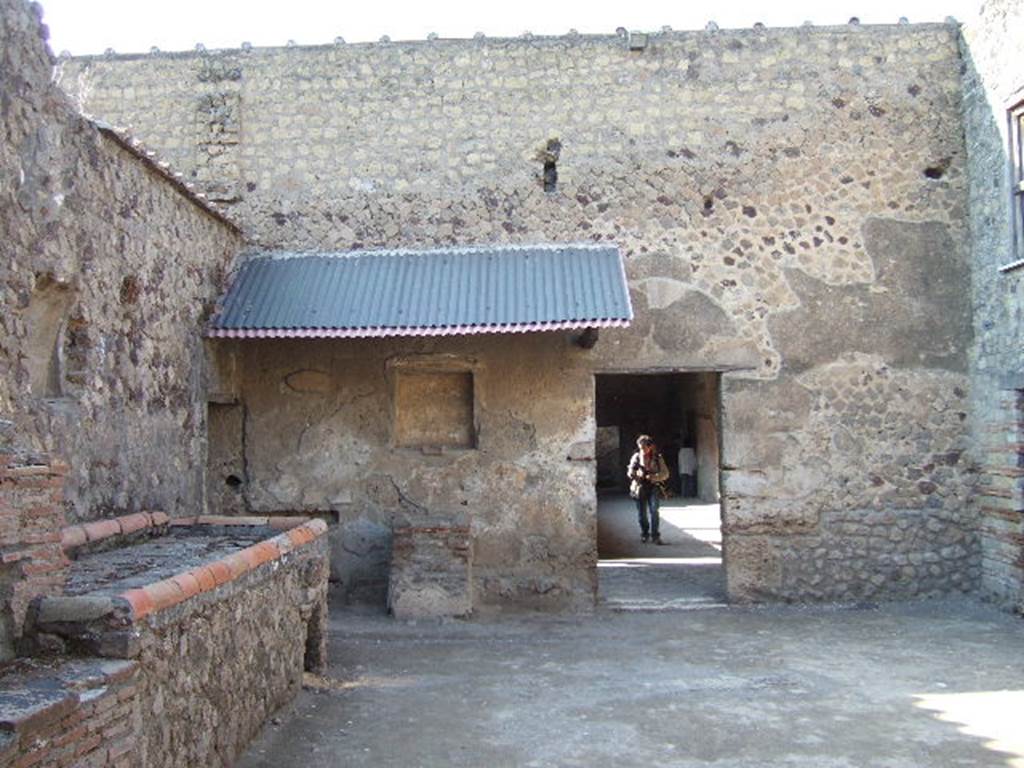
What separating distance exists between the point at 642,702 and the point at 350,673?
211 cm

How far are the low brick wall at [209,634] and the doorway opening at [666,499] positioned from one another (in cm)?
396

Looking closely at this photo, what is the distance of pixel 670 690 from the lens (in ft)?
22.1

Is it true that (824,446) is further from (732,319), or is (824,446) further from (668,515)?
(668,515)

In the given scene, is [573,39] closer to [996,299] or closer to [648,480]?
[996,299]

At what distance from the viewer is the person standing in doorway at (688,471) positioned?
64.7ft

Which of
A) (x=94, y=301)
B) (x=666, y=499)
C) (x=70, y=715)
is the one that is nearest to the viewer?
(x=70, y=715)

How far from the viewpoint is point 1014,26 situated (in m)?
8.65

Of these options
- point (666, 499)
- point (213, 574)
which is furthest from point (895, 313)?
point (666, 499)

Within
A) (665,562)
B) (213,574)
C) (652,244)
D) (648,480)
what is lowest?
(665,562)

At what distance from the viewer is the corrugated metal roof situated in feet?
28.3

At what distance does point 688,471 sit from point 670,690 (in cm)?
1336

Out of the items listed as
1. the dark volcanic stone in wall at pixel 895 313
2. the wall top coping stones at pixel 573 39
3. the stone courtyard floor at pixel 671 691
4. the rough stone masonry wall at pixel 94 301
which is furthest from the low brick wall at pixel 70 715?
the wall top coping stones at pixel 573 39

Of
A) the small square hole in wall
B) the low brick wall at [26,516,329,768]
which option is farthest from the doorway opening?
the low brick wall at [26,516,329,768]

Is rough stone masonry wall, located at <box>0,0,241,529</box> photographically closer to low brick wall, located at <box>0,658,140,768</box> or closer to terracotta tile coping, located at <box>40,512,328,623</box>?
terracotta tile coping, located at <box>40,512,328,623</box>
